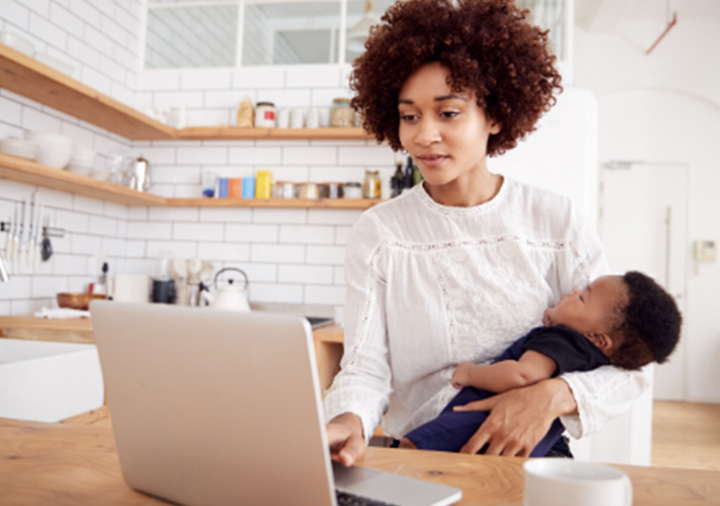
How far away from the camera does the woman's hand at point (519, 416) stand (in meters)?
1.11

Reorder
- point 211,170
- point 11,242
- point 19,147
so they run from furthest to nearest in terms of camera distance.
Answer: point 211,170, point 11,242, point 19,147

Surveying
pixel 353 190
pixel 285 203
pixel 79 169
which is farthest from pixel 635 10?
pixel 79 169

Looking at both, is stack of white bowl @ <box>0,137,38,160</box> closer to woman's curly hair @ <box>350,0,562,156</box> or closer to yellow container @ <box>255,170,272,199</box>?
yellow container @ <box>255,170,272,199</box>

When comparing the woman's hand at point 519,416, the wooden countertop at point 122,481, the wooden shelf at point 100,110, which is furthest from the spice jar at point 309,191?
the wooden countertop at point 122,481

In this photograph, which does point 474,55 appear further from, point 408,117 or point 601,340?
point 601,340

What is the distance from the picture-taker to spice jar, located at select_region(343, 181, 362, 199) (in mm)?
3447

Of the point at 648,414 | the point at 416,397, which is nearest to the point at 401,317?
the point at 416,397

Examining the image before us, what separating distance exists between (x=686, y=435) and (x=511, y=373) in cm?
410

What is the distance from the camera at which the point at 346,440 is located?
0.94m

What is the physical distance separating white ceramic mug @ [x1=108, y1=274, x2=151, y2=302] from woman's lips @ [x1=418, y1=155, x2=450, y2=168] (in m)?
2.46

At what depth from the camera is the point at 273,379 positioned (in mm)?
601

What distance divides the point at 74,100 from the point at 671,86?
17.9ft

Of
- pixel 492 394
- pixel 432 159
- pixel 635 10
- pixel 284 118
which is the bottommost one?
pixel 492 394

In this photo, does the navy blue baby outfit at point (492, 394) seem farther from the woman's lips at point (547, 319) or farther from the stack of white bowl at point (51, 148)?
the stack of white bowl at point (51, 148)
